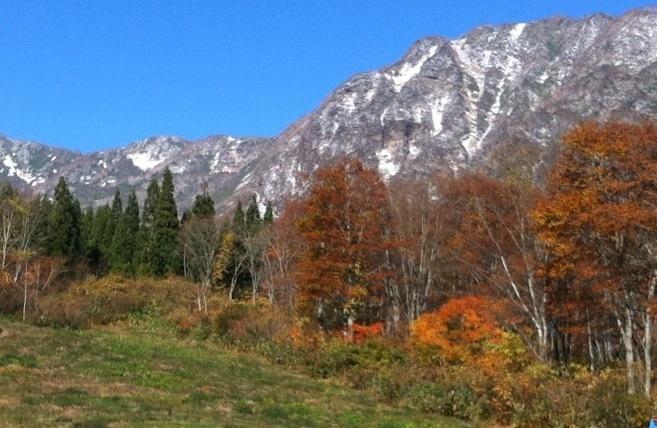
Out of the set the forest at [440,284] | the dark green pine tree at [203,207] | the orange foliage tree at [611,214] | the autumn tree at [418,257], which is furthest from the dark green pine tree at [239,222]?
the orange foliage tree at [611,214]

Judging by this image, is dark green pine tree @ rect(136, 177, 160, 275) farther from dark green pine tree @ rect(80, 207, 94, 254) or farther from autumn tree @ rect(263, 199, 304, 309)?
autumn tree @ rect(263, 199, 304, 309)

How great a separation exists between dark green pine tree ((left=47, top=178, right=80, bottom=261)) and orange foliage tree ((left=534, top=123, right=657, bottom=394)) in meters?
52.6

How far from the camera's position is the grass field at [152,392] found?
48.2 ft

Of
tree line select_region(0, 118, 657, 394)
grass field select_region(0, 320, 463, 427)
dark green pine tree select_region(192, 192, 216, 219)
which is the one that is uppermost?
dark green pine tree select_region(192, 192, 216, 219)

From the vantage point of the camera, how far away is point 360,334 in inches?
1561

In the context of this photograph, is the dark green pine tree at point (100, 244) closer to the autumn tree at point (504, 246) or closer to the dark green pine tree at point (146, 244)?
the dark green pine tree at point (146, 244)

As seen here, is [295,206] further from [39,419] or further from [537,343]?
[39,419]

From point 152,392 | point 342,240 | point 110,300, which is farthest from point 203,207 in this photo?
point 152,392

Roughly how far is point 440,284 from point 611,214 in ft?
85.5

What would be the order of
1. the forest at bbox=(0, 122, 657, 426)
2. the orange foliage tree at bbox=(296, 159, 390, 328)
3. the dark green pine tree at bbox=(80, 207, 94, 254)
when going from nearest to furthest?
1. the forest at bbox=(0, 122, 657, 426)
2. the orange foliage tree at bbox=(296, 159, 390, 328)
3. the dark green pine tree at bbox=(80, 207, 94, 254)

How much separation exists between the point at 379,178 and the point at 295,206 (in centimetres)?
1660

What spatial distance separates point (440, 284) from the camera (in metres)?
49.1

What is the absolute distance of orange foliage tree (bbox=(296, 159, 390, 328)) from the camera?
39250 millimetres

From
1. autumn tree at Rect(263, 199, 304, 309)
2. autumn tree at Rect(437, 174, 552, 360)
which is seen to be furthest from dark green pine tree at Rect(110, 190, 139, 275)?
autumn tree at Rect(437, 174, 552, 360)
